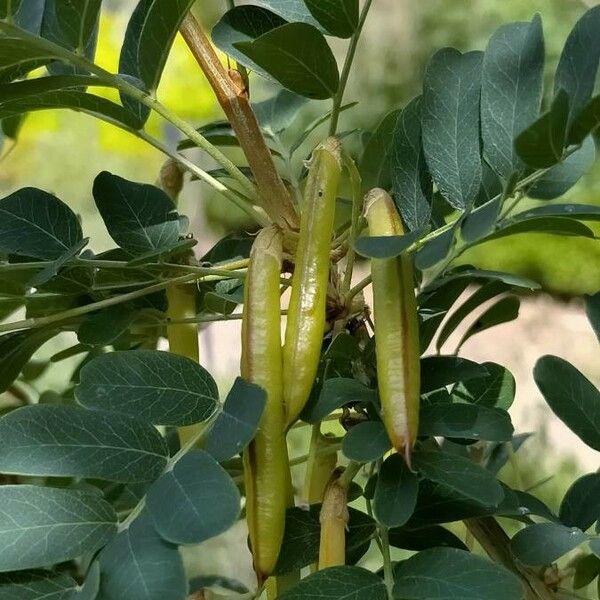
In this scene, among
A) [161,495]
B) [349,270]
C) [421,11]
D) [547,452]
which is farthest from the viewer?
[421,11]

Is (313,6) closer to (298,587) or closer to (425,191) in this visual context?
(425,191)

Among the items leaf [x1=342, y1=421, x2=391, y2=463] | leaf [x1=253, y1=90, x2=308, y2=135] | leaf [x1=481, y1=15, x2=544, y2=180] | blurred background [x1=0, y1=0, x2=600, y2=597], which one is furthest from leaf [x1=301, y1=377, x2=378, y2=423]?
blurred background [x1=0, y1=0, x2=600, y2=597]

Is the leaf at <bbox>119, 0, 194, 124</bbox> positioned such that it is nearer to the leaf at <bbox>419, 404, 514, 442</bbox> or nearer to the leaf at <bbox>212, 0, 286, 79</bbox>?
the leaf at <bbox>212, 0, 286, 79</bbox>

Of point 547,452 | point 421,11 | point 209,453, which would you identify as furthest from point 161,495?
point 421,11

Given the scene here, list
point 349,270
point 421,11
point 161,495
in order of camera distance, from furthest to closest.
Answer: point 421,11 < point 349,270 < point 161,495

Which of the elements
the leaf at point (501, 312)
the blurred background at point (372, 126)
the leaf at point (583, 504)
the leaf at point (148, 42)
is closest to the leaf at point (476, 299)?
the leaf at point (501, 312)

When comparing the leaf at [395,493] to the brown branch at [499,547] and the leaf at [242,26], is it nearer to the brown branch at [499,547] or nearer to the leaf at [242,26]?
the brown branch at [499,547]
